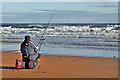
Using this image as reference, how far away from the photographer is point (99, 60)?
34.2ft

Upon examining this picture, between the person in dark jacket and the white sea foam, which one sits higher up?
the white sea foam

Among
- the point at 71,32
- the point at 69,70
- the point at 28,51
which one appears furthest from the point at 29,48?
the point at 71,32

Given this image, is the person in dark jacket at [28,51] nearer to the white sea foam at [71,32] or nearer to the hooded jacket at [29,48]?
the hooded jacket at [29,48]

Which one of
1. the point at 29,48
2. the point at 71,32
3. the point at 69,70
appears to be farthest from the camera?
the point at 71,32

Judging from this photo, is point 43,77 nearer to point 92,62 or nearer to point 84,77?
point 84,77

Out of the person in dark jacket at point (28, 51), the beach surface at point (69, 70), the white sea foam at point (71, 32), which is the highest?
the white sea foam at point (71, 32)

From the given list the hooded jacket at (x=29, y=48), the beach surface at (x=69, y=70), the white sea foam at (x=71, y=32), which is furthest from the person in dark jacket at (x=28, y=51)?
the white sea foam at (x=71, y=32)

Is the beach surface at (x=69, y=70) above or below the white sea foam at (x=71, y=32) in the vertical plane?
below

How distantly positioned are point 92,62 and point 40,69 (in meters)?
2.36

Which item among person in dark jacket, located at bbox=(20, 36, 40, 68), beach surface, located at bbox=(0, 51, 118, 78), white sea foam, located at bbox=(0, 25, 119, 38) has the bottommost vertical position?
beach surface, located at bbox=(0, 51, 118, 78)

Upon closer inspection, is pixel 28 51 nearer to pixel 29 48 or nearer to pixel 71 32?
pixel 29 48

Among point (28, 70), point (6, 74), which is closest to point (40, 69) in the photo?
point (28, 70)

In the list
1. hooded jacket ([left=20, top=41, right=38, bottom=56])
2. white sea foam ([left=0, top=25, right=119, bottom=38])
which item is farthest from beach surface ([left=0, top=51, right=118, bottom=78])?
white sea foam ([left=0, top=25, right=119, bottom=38])

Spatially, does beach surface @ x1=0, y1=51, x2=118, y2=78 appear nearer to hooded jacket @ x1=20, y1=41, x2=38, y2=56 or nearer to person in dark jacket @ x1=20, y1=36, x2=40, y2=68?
person in dark jacket @ x1=20, y1=36, x2=40, y2=68
